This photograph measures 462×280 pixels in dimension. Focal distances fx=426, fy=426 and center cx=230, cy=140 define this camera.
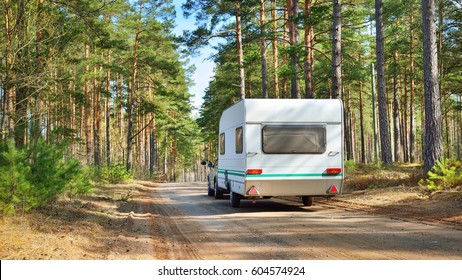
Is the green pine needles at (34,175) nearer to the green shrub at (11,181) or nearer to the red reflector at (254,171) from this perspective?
the green shrub at (11,181)

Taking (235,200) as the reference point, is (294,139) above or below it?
above

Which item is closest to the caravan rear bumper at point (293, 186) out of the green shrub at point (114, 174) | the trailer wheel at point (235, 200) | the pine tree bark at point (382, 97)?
the trailer wheel at point (235, 200)

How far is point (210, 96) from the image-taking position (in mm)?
53281

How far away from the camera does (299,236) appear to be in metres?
7.63

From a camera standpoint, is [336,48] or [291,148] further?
[336,48]

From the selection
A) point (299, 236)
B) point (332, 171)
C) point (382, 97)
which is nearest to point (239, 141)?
point (332, 171)

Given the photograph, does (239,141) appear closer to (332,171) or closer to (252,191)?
(252,191)

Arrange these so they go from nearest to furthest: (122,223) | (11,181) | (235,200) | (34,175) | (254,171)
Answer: (11,181) → (34,175) → (122,223) → (254,171) → (235,200)

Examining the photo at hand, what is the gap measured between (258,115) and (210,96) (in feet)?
139

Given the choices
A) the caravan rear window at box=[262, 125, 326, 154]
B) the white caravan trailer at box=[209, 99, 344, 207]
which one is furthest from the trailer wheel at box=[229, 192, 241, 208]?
the caravan rear window at box=[262, 125, 326, 154]

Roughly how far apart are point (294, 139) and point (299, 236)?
414 cm

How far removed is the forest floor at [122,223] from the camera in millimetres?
6230

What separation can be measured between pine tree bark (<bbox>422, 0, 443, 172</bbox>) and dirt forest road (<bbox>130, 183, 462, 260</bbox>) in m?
3.84
